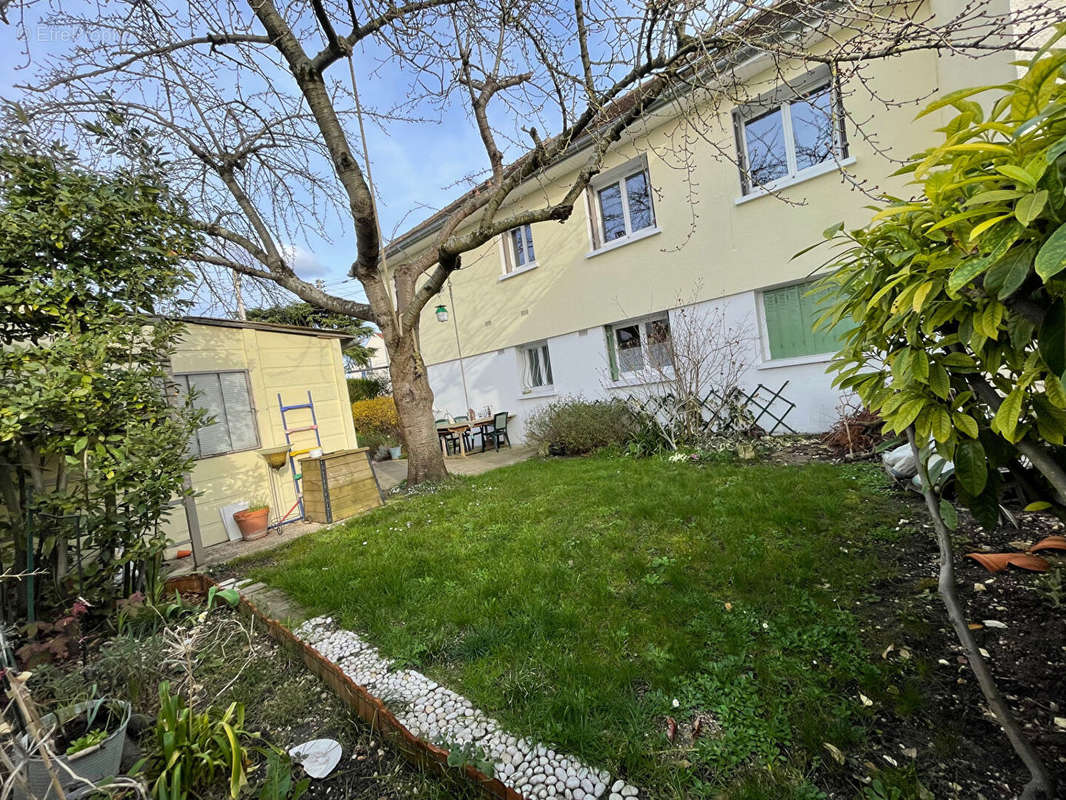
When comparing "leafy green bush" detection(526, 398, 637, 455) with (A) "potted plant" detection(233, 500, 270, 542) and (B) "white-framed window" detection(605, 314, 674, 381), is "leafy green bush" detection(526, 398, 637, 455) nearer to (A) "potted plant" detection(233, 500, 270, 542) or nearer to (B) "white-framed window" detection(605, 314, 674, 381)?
(B) "white-framed window" detection(605, 314, 674, 381)

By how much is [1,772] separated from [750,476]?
589cm

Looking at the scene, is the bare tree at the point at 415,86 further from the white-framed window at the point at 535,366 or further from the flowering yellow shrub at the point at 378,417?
the flowering yellow shrub at the point at 378,417

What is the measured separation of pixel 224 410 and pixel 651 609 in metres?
6.07

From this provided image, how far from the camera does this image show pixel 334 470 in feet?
19.8

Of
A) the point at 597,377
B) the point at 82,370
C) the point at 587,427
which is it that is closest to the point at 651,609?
the point at 82,370

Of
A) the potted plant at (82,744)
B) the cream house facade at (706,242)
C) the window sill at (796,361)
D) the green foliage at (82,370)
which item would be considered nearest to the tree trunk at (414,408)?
the cream house facade at (706,242)

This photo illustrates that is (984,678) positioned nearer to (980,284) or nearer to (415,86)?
(980,284)

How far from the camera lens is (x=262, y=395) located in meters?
6.33

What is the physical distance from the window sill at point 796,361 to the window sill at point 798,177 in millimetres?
2585

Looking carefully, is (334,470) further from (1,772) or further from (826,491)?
(826,491)

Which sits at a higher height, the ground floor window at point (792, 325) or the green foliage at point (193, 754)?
the ground floor window at point (792, 325)

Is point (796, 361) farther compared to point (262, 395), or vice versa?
point (796, 361)

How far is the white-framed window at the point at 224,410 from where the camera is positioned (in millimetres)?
5602

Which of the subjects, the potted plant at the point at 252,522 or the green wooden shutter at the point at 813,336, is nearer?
the potted plant at the point at 252,522
